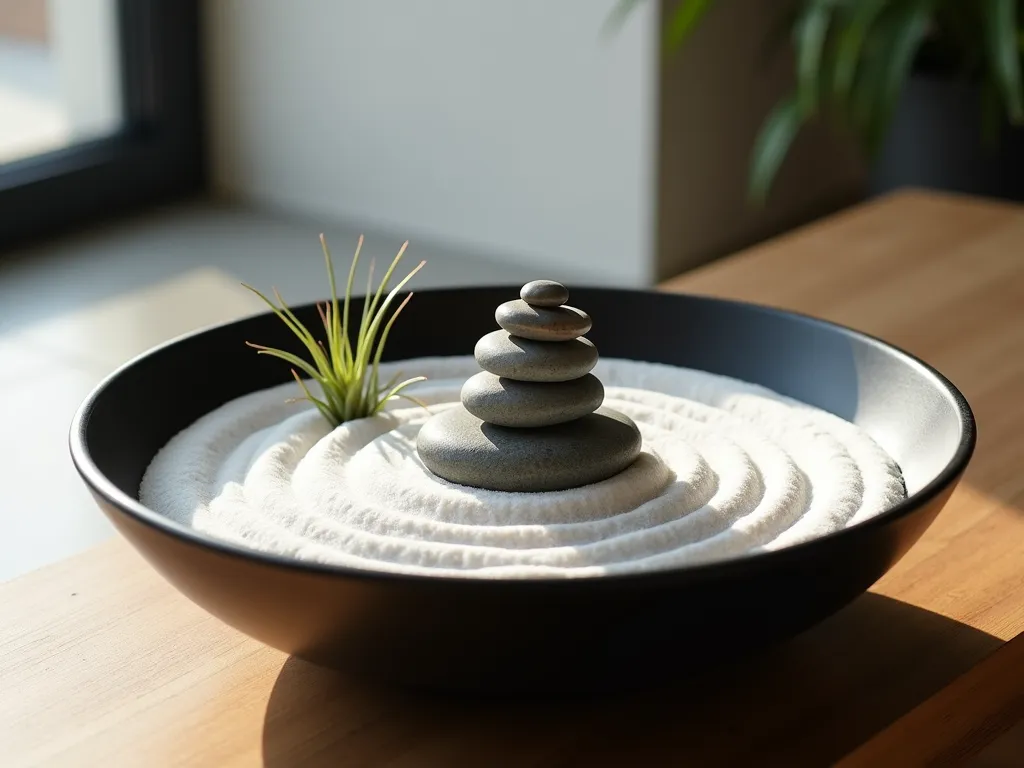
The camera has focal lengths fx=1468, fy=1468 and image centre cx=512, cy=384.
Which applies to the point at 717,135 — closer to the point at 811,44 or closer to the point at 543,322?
the point at 811,44

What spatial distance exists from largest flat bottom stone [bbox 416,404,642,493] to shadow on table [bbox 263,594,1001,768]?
12cm

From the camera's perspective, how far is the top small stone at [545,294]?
81cm

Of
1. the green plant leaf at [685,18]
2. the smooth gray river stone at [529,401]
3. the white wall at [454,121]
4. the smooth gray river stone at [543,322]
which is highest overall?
the smooth gray river stone at [543,322]

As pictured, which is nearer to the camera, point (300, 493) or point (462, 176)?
point (300, 493)

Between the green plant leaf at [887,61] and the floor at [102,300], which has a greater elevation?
the green plant leaf at [887,61]

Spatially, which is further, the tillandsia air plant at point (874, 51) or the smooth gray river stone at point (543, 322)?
the tillandsia air plant at point (874, 51)

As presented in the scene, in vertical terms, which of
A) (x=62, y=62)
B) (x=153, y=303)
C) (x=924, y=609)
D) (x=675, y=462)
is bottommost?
(x=153, y=303)

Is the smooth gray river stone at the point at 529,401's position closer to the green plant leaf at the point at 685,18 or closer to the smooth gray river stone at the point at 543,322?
the smooth gray river stone at the point at 543,322

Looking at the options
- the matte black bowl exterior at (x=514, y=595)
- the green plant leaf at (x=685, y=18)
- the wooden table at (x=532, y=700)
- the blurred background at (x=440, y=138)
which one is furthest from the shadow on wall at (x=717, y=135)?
the matte black bowl exterior at (x=514, y=595)

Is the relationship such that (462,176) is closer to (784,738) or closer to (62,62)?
(62,62)

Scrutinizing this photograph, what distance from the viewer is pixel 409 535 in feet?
2.52

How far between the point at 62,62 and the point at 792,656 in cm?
237

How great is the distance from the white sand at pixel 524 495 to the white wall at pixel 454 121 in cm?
153

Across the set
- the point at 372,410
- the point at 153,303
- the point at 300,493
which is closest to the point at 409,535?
the point at 300,493
